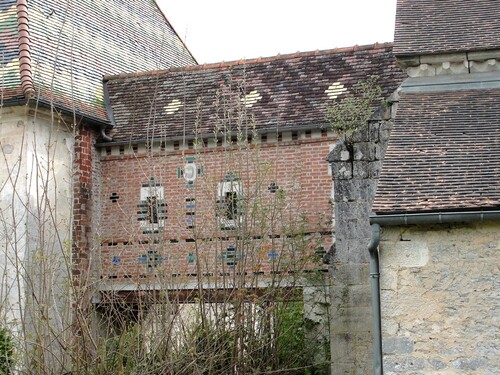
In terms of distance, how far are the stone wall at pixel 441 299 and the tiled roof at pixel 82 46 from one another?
22.9 ft

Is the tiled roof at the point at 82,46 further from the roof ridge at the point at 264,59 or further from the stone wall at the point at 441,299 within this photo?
the stone wall at the point at 441,299

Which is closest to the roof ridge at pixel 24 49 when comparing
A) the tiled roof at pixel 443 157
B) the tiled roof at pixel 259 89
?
the tiled roof at pixel 259 89

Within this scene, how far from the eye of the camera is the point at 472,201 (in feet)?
26.6

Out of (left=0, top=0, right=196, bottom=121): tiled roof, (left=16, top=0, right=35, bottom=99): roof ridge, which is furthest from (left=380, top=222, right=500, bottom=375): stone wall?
(left=16, top=0, right=35, bottom=99): roof ridge

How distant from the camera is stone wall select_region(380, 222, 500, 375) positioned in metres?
8.01

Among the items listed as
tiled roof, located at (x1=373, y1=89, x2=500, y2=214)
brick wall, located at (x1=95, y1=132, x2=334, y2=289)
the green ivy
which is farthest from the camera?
brick wall, located at (x1=95, y1=132, x2=334, y2=289)

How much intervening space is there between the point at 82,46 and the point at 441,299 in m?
11.7

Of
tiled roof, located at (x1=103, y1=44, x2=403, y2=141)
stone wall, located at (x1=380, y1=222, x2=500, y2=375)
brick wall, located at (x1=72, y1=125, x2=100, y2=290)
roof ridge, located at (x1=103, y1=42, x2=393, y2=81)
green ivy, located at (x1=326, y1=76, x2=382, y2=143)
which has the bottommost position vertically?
stone wall, located at (x1=380, y1=222, x2=500, y2=375)

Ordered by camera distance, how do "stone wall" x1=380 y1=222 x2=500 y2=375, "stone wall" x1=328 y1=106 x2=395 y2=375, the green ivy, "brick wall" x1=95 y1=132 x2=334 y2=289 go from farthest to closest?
"brick wall" x1=95 y1=132 x2=334 y2=289
the green ivy
"stone wall" x1=328 y1=106 x2=395 y2=375
"stone wall" x1=380 y1=222 x2=500 y2=375

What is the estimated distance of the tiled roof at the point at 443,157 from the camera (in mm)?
8203

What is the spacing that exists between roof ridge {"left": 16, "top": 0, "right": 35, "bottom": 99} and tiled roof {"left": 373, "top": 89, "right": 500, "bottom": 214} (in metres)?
7.42

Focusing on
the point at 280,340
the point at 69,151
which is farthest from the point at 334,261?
the point at 69,151

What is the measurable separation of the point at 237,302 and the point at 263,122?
5.59 m

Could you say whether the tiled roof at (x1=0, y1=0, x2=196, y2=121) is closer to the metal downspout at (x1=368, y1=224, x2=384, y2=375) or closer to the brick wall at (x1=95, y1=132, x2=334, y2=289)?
the brick wall at (x1=95, y1=132, x2=334, y2=289)
